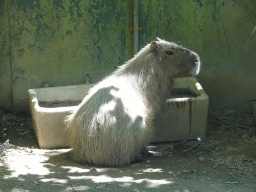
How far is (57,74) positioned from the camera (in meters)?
6.46

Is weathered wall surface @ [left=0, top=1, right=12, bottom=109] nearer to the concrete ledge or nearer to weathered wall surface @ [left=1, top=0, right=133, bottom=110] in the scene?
weathered wall surface @ [left=1, top=0, right=133, bottom=110]

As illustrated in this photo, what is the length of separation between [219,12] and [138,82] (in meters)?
2.28

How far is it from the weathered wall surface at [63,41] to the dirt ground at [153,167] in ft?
3.09

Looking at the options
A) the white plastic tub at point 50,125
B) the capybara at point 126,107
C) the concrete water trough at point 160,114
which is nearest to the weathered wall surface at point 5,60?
the concrete water trough at point 160,114

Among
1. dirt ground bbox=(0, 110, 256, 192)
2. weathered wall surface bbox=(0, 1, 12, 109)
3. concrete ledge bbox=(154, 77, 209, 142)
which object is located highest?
weathered wall surface bbox=(0, 1, 12, 109)

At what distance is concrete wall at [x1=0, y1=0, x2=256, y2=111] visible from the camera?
6289 mm

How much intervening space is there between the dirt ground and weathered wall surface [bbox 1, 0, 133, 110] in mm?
942

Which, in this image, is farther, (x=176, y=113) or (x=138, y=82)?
(x=176, y=113)

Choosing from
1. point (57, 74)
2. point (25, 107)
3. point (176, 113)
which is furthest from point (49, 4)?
point (176, 113)

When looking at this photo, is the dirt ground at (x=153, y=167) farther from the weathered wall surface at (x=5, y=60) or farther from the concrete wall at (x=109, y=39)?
the concrete wall at (x=109, y=39)

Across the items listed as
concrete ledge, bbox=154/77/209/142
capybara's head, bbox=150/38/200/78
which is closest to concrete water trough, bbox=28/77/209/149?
concrete ledge, bbox=154/77/209/142

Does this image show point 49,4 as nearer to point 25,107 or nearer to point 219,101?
point 25,107

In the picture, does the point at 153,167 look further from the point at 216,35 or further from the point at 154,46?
the point at 216,35

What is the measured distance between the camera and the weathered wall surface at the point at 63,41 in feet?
20.5
